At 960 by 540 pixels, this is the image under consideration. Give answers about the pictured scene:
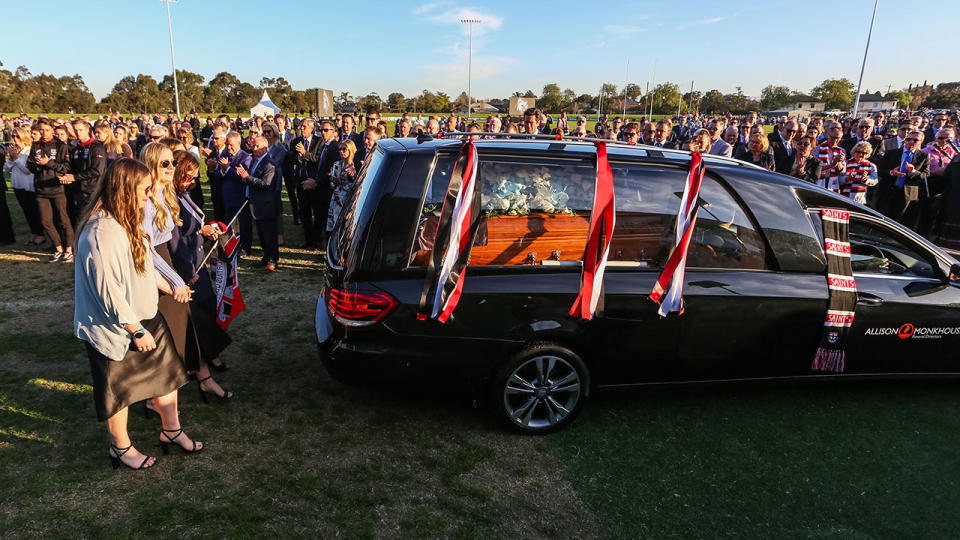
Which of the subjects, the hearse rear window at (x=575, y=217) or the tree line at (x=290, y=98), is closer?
the hearse rear window at (x=575, y=217)

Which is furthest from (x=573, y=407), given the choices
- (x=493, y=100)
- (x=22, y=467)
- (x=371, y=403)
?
(x=493, y=100)

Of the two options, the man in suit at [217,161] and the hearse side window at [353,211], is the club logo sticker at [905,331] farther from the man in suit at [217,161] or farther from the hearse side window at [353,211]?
the man in suit at [217,161]

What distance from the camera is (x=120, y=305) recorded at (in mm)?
2596

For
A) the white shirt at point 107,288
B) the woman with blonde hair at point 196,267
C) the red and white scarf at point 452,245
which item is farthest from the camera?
the woman with blonde hair at point 196,267

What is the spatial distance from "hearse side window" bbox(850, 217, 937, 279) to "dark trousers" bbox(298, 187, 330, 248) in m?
6.57

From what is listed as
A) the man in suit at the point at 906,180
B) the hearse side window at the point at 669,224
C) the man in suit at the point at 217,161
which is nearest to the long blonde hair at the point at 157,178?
the hearse side window at the point at 669,224

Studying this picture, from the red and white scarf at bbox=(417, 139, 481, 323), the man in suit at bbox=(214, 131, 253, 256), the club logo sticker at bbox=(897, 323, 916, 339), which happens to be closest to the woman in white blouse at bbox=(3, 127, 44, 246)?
the man in suit at bbox=(214, 131, 253, 256)

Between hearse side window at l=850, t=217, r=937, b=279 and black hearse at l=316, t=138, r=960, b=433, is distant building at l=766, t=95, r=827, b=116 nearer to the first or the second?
hearse side window at l=850, t=217, r=937, b=279

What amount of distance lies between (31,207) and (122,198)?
7.46 metres

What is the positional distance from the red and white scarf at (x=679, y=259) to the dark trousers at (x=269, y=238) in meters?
5.43

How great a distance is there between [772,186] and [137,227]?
383 cm

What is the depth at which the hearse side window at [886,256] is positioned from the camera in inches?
151

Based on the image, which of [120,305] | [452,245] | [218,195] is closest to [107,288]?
[120,305]

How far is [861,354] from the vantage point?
382cm
